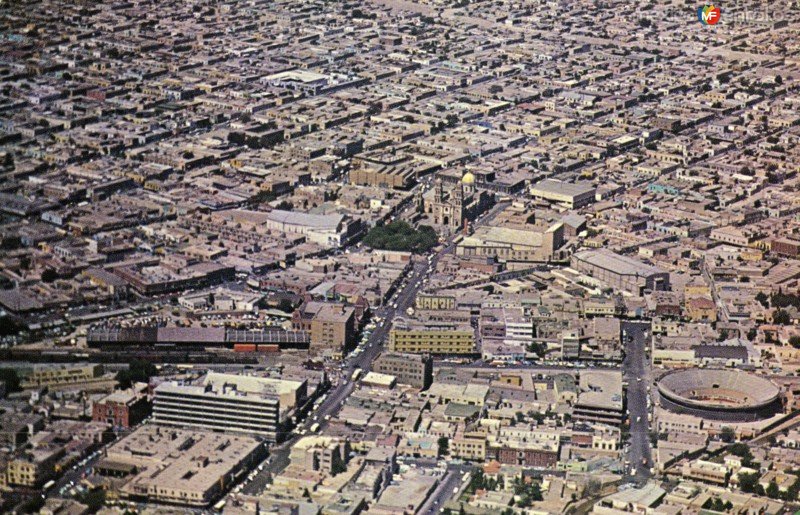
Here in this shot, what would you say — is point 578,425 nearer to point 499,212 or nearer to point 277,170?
point 499,212

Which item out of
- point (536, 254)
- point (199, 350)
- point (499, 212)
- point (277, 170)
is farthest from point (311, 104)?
point (199, 350)

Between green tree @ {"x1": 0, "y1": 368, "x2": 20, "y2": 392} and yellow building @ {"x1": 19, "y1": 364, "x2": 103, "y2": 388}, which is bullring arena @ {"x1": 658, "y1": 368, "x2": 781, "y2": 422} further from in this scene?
green tree @ {"x1": 0, "y1": 368, "x2": 20, "y2": 392}

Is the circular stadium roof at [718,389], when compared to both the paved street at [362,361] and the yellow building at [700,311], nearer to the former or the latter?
the yellow building at [700,311]

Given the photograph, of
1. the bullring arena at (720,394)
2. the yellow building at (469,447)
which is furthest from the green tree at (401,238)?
the yellow building at (469,447)

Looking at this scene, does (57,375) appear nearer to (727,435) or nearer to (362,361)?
(362,361)

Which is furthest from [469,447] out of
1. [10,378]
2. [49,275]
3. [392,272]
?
[49,275]
